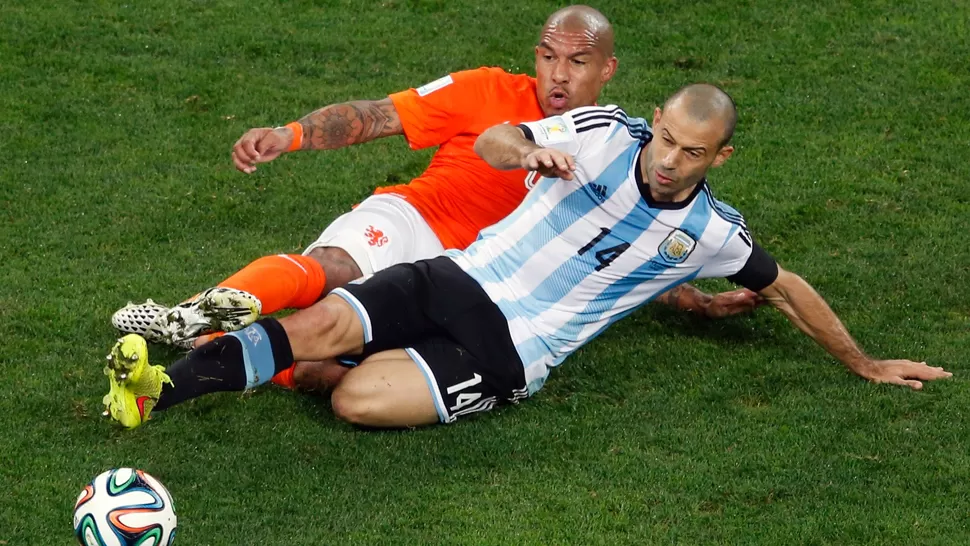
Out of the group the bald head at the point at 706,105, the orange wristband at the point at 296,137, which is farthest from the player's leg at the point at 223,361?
the bald head at the point at 706,105

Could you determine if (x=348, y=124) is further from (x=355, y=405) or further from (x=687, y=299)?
(x=687, y=299)

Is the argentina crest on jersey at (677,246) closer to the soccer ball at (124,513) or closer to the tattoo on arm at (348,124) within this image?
the tattoo on arm at (348,124)

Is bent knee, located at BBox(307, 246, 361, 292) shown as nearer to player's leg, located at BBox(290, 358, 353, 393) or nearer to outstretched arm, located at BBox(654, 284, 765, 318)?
player's leg, located at BBox(290, 358, 353, 393)

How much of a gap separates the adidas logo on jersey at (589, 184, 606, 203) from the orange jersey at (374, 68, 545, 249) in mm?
817

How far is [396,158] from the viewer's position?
9.11 m

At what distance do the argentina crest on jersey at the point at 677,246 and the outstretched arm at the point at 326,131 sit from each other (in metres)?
1.58

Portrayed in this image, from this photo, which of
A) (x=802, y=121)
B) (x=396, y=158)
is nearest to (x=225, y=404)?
(x=396, y=158)

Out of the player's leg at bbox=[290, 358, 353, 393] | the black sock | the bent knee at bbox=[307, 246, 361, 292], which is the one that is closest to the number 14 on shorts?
the player's leg at bbox=[290, 358, 353, 393]

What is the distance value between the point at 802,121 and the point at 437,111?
3.68m

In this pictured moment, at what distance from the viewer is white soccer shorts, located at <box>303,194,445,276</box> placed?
6558 millimetres

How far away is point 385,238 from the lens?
6629mm

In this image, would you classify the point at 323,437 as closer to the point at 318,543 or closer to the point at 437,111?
the point at 318,543

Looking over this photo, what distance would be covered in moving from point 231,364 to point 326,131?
154 cm

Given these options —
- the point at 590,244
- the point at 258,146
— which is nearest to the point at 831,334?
the point at 590,244
